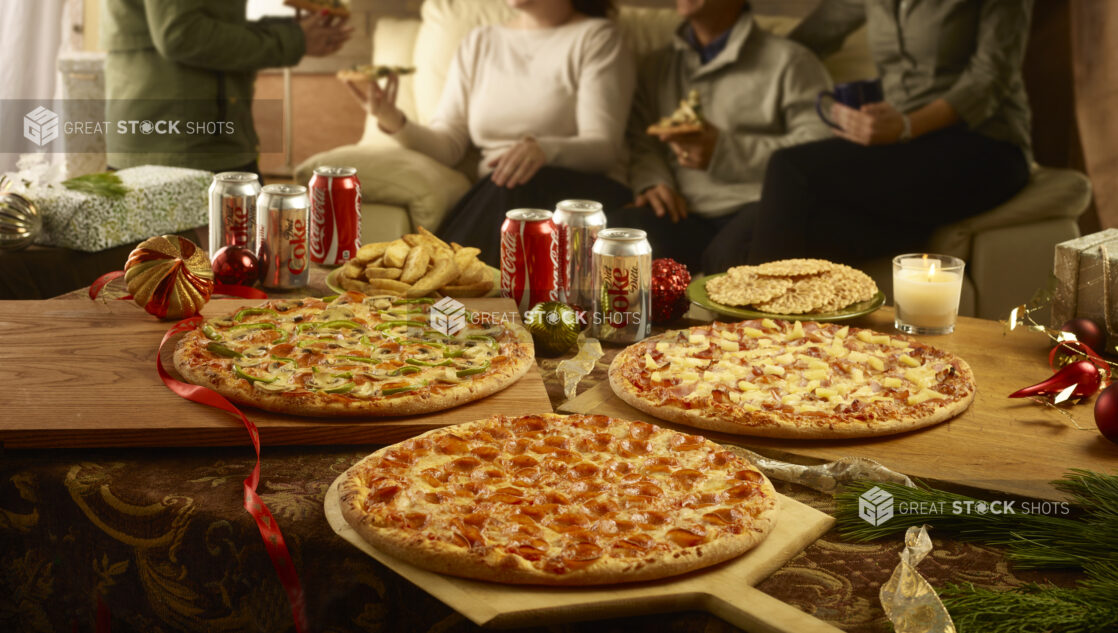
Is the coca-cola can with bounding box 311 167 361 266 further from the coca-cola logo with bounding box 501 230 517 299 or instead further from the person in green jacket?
the person in green jacket

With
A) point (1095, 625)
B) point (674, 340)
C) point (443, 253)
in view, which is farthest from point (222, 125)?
point (1095, 625)

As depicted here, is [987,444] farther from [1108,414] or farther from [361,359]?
[361,359]

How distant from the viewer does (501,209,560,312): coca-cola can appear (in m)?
1.73

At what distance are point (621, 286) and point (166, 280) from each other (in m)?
0.76

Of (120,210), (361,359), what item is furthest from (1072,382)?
(120,210)

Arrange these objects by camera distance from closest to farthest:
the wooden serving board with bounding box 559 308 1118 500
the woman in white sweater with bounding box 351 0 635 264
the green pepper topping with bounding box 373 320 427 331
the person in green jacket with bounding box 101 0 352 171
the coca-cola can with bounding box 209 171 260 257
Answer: the wooden serving board with bounding box 559 308 1118 500 → the green pepper topping with bounding box 373 320 427 331 → the coca-cola can with bounding box 209 171 260 257 → the person in green jacket with bounding box 101 0 352 171 → the woman in white sweater with bounding box 351 0 635 264

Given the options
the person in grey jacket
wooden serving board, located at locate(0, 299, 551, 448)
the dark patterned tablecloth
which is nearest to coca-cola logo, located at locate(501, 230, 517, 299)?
wooden serving board, located at locate(0, 299, 551, 448)

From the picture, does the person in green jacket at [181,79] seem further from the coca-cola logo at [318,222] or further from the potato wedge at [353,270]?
the potato wedge at [353,270]

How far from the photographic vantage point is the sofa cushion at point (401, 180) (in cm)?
357

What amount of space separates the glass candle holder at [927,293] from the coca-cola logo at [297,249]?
113cm

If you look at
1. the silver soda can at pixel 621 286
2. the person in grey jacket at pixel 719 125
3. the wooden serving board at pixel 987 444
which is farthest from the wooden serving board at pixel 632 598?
the person in grey jacket at pixel 719 125

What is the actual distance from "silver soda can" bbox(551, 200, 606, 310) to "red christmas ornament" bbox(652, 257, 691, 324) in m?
0.13

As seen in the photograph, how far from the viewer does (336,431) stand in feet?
4.20

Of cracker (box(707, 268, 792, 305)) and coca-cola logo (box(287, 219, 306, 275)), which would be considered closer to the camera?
cracker (box(707, 268, 792, 305))
